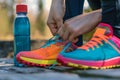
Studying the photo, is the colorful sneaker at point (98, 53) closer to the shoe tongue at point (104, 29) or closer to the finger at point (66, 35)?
the shoe tongue at point (104, 29)

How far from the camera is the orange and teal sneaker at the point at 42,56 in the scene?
2.29m

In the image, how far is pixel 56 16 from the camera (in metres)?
2.49

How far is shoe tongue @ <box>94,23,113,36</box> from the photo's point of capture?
219 centimetres

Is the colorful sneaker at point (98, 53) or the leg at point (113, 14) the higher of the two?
the leg at point (113, 14)

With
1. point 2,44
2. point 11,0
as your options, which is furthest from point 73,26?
point 11,0

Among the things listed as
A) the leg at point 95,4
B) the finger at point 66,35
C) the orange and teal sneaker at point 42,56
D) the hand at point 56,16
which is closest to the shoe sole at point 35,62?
the orange and teal sneaker at point 42,56

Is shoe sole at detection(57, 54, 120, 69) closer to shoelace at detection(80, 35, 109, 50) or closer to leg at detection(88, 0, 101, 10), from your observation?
shoelace at detection(80, 35, 109, 50)

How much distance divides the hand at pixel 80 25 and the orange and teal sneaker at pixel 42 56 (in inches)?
3.9

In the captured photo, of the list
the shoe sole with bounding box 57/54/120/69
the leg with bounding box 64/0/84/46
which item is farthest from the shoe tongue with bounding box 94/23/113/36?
the leg with bounding box 64/0/84/46

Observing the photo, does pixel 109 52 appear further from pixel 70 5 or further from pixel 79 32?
pixel 70 5

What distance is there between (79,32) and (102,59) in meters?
0.22

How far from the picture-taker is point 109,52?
214 cm

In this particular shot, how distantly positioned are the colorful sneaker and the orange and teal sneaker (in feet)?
0.46

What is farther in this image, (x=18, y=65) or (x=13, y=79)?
(x=18, y=65)
